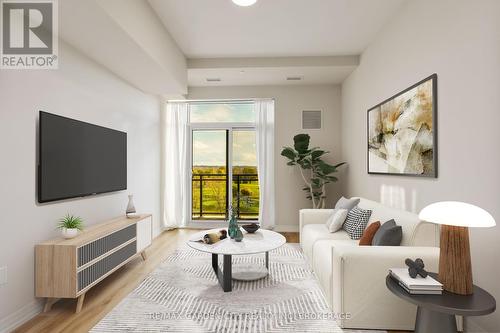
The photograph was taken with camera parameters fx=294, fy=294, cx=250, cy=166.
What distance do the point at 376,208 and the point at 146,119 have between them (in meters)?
3.71

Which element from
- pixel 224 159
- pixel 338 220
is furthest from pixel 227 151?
pixel 338 220

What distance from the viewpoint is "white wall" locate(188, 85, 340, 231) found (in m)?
5.47

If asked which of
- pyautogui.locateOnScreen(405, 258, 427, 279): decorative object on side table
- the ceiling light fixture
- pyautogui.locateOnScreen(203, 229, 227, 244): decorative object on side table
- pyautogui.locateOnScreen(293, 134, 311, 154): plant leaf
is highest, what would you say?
the ceiling light fixture

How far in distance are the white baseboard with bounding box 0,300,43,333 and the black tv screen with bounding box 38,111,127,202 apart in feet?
2.79

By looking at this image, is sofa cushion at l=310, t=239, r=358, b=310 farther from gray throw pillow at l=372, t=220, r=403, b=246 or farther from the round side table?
the round side table

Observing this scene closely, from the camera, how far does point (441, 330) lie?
68.1 inches

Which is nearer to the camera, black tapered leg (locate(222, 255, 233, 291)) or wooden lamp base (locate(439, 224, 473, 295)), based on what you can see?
wooden lamp base (locate(439, 224, 473, 295))

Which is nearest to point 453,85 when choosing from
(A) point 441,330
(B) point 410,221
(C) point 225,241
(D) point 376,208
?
(B) point 410,221

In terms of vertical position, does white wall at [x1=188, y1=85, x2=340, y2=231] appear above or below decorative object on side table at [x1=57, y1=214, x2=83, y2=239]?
above

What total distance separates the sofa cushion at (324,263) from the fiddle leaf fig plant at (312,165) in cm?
190

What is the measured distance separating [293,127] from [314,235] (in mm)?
2574

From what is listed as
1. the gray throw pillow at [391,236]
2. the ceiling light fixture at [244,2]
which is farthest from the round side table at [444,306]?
the ceiling light fixture at [244,2]

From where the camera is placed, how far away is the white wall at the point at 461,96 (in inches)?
73.0

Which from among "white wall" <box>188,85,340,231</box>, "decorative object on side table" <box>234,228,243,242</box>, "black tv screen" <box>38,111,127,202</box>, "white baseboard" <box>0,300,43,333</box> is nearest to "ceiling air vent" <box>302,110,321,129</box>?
"white wall" <box>188,85,340,231</box>
